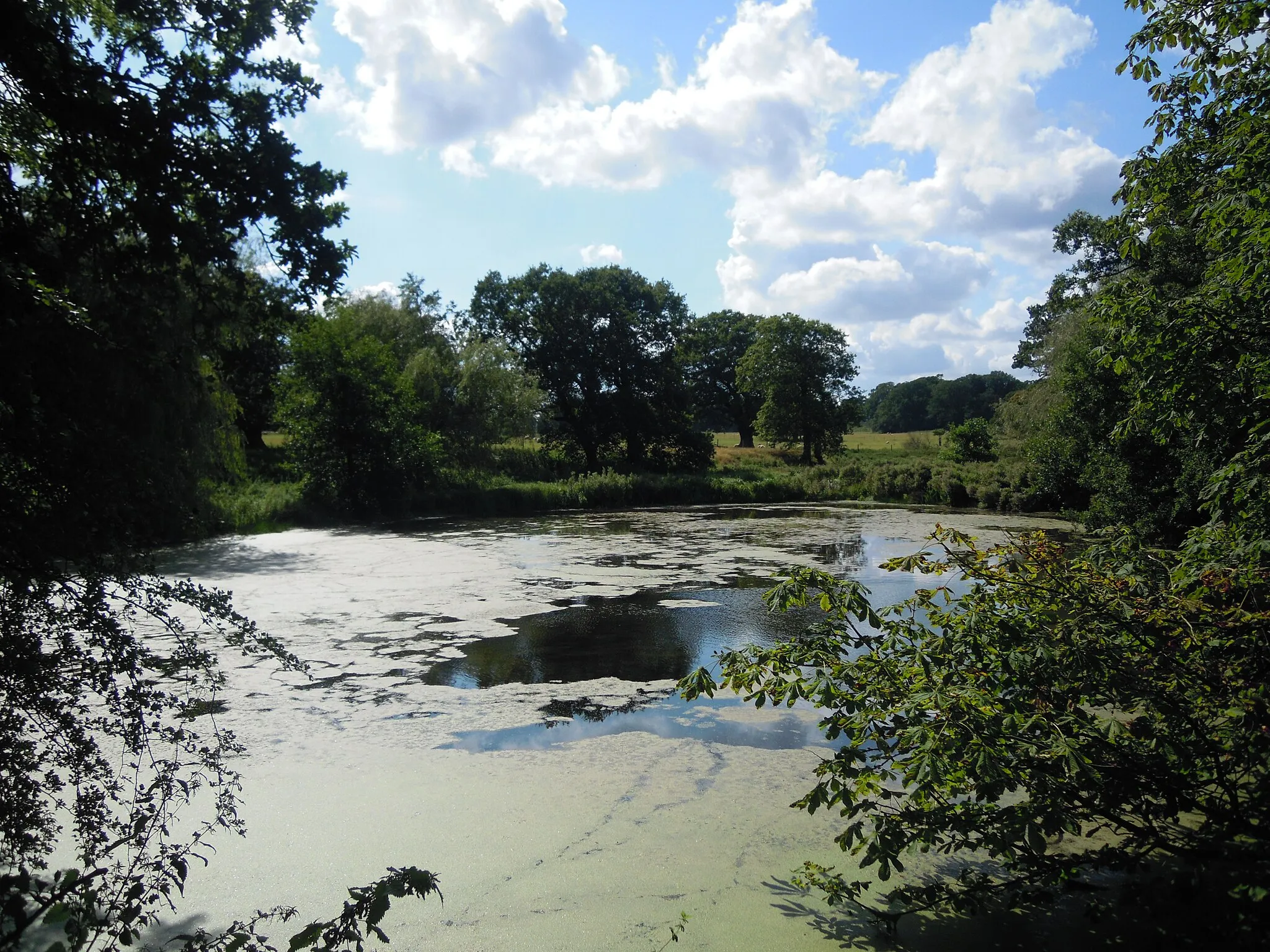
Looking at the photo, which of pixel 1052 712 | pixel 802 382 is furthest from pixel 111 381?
pixel 802 382

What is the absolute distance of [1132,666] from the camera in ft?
9.13

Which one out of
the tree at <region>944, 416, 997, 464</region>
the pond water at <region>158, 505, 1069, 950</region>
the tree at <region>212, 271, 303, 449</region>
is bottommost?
the pond water at <region>158, 505, 1069, 950</region>

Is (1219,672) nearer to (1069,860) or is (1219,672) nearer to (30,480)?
(1069,860)

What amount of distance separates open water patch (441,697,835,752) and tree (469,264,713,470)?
26.4 m

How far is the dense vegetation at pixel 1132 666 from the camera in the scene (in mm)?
2531

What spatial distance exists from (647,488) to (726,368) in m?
23.9

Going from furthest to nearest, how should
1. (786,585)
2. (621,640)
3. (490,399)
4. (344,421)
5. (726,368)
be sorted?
(726,368) < (490,399) < (344,421) < (621,640) < (786,585)

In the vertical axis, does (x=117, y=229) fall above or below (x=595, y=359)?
below

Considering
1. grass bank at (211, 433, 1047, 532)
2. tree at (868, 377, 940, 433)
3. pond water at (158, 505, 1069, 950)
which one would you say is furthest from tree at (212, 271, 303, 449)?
tree at (868, 377, 940, 433)

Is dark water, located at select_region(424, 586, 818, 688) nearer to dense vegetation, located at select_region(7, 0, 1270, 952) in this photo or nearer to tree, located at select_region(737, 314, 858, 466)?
dense vegetation, located at select_region(7, 0, 1270, 952)

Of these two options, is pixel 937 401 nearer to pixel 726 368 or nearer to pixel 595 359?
pixel 726 368

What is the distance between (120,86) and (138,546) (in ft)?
6.23

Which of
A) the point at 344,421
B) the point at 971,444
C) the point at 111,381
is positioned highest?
the point at 344,421

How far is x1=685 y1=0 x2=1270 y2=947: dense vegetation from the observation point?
253 centimetres
